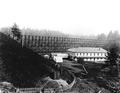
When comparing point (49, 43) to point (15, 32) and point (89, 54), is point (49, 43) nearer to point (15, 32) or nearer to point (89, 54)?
point (15, 32)

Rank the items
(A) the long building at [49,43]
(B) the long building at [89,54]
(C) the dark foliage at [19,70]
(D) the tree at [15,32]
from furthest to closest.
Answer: (D) the tree at [15,32], (A) the long building at [49,43], (B) the long building at [89,54], (C) the dark foliage at [19,70]

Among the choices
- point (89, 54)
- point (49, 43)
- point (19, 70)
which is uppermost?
point (49, 43)

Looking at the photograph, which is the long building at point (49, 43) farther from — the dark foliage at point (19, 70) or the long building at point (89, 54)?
the dark foliage at point (19, 70)

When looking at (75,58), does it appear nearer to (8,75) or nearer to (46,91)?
(8,75)

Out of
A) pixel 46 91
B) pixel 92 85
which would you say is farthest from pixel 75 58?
pixel 46 91

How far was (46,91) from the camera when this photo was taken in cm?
1870

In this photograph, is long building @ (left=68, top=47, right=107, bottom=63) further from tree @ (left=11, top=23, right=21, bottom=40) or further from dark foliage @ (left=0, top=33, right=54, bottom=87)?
tree @ (left=11, top=23, right=21, bottom=40)

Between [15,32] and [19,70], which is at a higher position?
[15,32]

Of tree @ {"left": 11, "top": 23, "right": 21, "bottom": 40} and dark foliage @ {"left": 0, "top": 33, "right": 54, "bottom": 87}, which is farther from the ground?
tree @ {"left": 11, "top": 23, "right": 21, "bottom": 40}

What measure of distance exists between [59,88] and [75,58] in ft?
84.9

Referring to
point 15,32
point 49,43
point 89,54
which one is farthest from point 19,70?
point 15,32

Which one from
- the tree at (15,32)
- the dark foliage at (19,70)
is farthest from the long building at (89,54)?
the tree at (15,32)

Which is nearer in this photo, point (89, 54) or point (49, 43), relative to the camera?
point (89, 54)

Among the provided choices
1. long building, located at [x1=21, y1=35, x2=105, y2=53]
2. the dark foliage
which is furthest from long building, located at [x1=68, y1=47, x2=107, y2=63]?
the dark foliage
